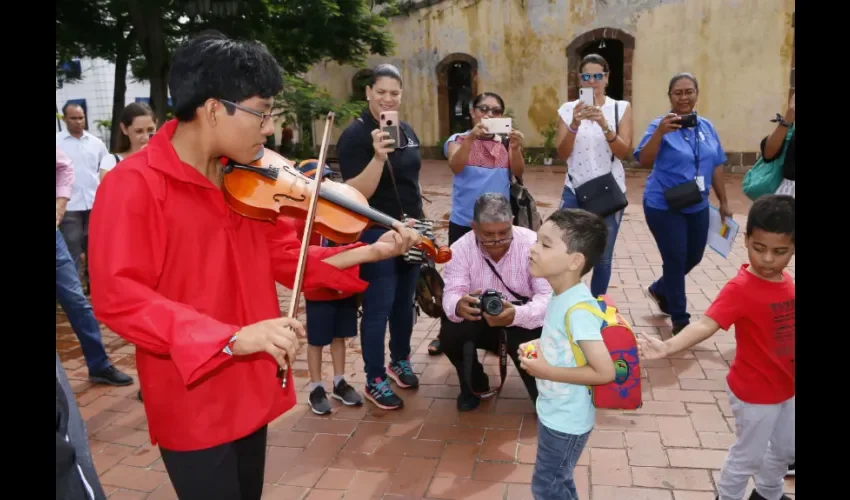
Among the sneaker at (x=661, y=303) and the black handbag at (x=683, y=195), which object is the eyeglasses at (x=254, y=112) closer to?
the black handbag at (x=683, y=195)

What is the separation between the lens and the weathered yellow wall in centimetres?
1344

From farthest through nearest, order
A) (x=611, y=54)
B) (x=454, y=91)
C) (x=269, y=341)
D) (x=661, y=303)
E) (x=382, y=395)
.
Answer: (x=454, y=91) < (x=611, y=54) < (x=661, y=303) < (x=382, y=395) < (x=269, y=341)

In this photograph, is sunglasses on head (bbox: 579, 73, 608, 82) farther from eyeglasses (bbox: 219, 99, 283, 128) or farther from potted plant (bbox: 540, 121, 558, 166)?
potted plant (bbox: 540, 121, 558, 166)

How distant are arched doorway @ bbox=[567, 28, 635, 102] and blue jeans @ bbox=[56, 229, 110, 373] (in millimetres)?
12301

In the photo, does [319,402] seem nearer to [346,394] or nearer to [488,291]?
[346,394]

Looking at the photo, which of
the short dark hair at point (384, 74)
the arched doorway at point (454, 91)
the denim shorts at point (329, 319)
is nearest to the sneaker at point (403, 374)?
the denim shorts at point (329, 319)

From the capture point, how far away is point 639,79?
14719 mm

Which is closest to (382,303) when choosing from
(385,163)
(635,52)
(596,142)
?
(385,163)

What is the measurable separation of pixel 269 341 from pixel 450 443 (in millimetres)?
2185

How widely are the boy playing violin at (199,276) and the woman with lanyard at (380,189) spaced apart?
1.72 metres

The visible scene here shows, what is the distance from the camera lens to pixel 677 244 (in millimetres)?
4676
